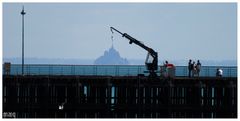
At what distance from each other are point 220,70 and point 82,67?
7.77 metres

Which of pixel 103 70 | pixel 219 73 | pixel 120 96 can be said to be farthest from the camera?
pixel 103 70

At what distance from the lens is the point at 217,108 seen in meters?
44.1

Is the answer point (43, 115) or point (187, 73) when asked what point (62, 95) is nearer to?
point (43, 115)

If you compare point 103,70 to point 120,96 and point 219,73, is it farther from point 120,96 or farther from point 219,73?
point 219,73

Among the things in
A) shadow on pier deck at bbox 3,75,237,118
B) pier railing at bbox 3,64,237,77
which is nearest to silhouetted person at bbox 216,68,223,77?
pier railing at bbox 3,64,237,77

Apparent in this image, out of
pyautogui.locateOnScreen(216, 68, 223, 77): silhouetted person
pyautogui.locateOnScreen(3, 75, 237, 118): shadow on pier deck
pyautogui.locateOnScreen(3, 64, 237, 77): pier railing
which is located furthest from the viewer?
pyautogui.locateOnScreen(3, 64, 237, 77): pier railing

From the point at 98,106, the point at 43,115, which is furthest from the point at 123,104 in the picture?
the point at 43,115

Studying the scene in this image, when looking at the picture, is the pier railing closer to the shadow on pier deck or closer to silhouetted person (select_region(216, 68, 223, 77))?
silhouetted person (select_region(216, 68, 223, 77))

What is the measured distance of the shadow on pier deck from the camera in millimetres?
43781

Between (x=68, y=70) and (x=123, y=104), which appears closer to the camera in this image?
(x=123, y=104)

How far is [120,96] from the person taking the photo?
147 feet

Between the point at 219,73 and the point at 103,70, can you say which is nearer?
the point at 219,73

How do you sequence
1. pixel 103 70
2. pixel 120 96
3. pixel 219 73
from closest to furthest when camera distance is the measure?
pixel 120 96
pixel 219 73
pixel 103 70

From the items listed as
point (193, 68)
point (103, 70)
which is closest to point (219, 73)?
point (193, 68)
